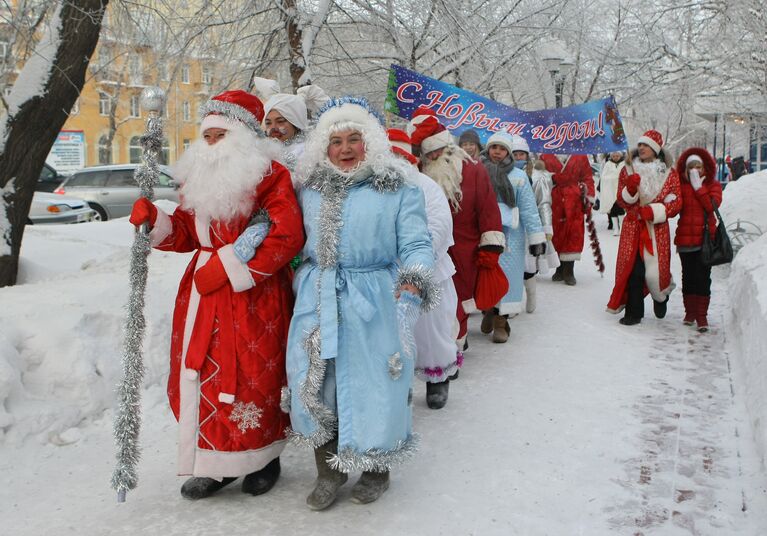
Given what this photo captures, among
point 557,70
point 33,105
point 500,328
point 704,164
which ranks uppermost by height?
point 557,70

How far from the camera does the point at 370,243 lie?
3.61 metres

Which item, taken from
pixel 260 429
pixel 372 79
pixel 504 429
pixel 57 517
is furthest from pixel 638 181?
pixel 372 79

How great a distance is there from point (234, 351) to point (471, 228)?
281 cm

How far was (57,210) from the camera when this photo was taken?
16.1 metres

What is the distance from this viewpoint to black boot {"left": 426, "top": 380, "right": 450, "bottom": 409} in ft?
17.0

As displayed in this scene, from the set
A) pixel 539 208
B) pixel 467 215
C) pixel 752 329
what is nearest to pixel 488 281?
pixel 467 215

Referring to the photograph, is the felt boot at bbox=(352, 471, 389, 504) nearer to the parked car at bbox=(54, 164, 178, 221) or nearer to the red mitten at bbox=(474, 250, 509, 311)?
the red mitten at bbox=(474, 250, 509, 311)

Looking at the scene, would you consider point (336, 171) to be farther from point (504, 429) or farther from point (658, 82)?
point (658, 82)

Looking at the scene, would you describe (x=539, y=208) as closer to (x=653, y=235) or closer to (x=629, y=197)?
(x=629, y=197)

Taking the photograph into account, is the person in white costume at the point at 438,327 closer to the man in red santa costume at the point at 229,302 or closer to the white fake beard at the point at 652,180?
the man in red santa costume at the point at 229,302

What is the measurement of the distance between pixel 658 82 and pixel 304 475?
1319cm

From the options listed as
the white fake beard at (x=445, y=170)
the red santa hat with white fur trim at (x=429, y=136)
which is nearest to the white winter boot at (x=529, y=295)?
the white fake beard at (x=445, y=170)

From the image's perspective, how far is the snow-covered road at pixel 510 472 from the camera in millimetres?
3523

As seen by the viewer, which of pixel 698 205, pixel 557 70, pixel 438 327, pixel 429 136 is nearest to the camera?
pixel 438 327
